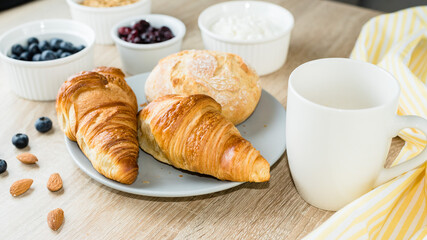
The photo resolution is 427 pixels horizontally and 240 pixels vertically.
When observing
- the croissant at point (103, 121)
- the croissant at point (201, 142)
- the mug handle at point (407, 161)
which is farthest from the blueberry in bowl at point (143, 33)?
the mug handle at point (407, 161)

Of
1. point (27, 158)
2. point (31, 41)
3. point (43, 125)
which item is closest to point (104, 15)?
point (31, 41)

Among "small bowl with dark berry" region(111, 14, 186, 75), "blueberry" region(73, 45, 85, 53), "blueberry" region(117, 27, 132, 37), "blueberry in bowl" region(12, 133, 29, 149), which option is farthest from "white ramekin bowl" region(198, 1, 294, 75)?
"blueberry in bowl" region(12, 133, 29, 149)

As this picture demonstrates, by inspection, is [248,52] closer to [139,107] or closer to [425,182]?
[139,107]

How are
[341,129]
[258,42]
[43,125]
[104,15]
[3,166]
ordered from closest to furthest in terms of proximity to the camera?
[341,129] < [3,166] < [43,125] < [258,42] < [104,15]

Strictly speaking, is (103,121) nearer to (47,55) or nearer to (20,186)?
(20,186)

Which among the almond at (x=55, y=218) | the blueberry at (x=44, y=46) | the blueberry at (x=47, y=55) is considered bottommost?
the almond at (x=55, y=218)

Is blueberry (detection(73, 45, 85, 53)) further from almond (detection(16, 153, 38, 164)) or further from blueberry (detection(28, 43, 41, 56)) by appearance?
almond (detection(16, 153, 38, 164))

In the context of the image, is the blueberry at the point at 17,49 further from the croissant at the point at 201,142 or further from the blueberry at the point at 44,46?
the croissant at the point at 201,142
